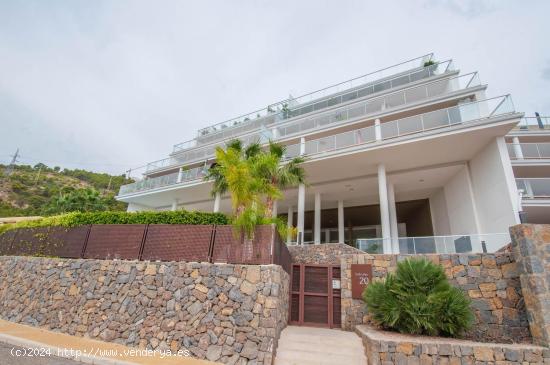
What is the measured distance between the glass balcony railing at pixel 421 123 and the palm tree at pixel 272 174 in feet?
10.3

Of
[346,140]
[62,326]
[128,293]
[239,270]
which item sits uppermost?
[346,140]

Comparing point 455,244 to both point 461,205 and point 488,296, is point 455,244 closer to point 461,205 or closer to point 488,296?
point 488,296

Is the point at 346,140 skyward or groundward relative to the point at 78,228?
skyward

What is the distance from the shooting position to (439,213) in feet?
55.1

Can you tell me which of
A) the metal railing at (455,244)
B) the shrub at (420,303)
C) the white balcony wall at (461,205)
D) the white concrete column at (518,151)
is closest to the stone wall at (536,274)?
the shrub at (420,303)

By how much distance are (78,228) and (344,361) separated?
401 inches

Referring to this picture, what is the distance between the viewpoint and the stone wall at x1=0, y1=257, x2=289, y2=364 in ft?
20.7

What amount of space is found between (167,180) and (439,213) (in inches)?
808

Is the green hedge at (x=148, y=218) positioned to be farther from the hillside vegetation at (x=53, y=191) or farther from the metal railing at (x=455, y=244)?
the hillside vegetation at (x=53, y=191)

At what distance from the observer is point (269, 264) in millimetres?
6961

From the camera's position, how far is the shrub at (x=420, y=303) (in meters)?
6.53

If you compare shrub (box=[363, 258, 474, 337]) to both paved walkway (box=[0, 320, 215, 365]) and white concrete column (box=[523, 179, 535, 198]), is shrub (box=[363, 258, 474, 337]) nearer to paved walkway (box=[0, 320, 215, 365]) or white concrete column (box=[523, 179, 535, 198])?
paved walkway (box=[0, 320, 215, 365])

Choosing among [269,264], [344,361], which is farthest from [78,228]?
[344,361]

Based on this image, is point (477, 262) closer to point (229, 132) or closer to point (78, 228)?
point (78, 228)
